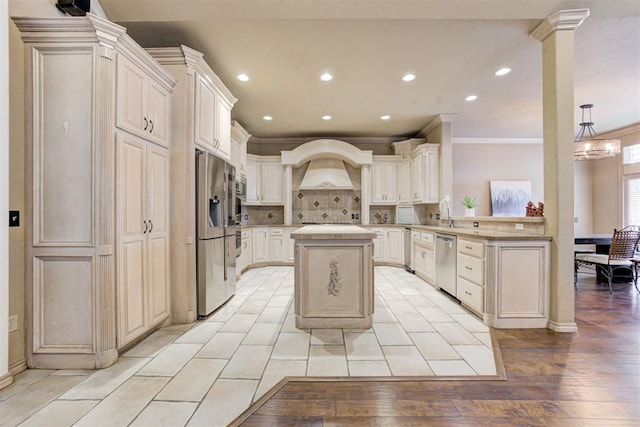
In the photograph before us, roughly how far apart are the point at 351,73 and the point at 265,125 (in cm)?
265

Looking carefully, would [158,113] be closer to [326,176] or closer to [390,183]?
[326,176]

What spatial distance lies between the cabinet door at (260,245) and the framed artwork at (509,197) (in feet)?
17.7

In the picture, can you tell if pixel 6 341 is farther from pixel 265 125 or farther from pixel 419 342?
pixel 265 125

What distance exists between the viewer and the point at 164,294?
2.81 metres

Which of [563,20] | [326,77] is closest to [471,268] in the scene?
[563,20]

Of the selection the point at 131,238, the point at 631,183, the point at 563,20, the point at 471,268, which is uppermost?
the point at 563,20

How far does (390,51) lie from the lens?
334 cm

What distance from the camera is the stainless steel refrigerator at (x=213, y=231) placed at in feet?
9.97

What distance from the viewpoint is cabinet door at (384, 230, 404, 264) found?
6.10 metres

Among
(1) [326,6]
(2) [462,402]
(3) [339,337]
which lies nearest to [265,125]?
(1) [326,6]

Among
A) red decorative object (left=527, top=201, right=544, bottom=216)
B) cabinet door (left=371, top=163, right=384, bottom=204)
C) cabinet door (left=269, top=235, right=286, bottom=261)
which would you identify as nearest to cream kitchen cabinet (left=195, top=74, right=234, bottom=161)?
cabinet door (left=269, top=235, right=286, bottom=261)

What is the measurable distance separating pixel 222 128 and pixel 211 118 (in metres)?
0.35

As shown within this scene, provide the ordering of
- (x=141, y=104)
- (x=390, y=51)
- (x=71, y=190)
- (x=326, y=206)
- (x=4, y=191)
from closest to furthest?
(x=4, y=191)
(x=71, y=190)
(x=141, y=104)
(x=390, y=51)
(x=326, y=206)

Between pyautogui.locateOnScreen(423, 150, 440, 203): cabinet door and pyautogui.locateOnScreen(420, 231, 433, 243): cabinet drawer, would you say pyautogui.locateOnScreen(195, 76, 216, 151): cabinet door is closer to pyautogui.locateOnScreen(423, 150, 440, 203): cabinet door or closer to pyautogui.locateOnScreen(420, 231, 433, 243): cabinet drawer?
pyautogui.locateOnScreen(420, 231, 433, 243): cabinet drawer
